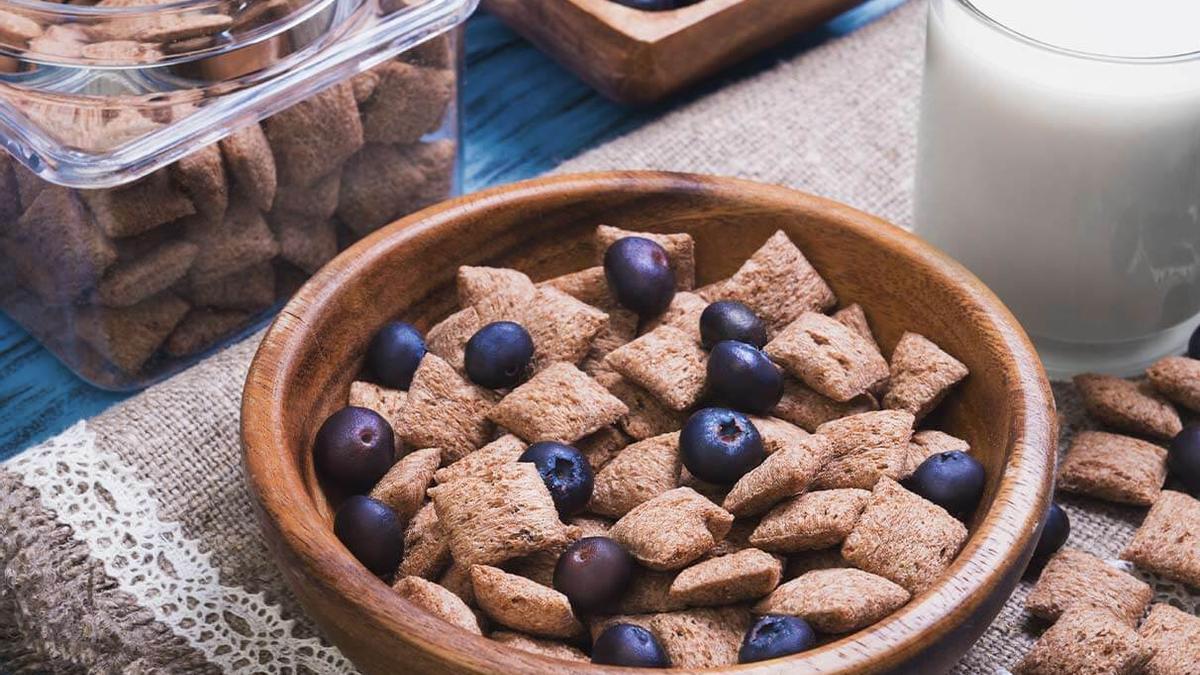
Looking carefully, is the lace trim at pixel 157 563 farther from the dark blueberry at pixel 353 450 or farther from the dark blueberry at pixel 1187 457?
the dark blueberry at pixel 1187 457

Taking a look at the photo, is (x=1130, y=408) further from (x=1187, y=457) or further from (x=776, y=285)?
(x=776, y=285)

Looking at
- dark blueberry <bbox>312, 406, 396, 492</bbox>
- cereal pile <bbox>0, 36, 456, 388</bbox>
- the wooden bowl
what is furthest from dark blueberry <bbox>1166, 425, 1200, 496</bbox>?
cereal pile <bbox>0, 36, 456, 388</bbox>

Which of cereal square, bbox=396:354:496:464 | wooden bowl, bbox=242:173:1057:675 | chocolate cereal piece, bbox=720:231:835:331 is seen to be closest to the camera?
wooden bowl, bbox=242:173:1057:675

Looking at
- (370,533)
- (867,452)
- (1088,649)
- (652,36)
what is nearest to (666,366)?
(867,452)

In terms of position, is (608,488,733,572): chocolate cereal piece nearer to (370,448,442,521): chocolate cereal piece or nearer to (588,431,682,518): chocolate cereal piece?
(588,431,682,518): chocolate cereal piece

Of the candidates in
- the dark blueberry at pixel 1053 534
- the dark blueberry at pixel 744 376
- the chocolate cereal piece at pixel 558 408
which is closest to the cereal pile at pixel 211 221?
the chocolate cereal piece at pixel 558 408
